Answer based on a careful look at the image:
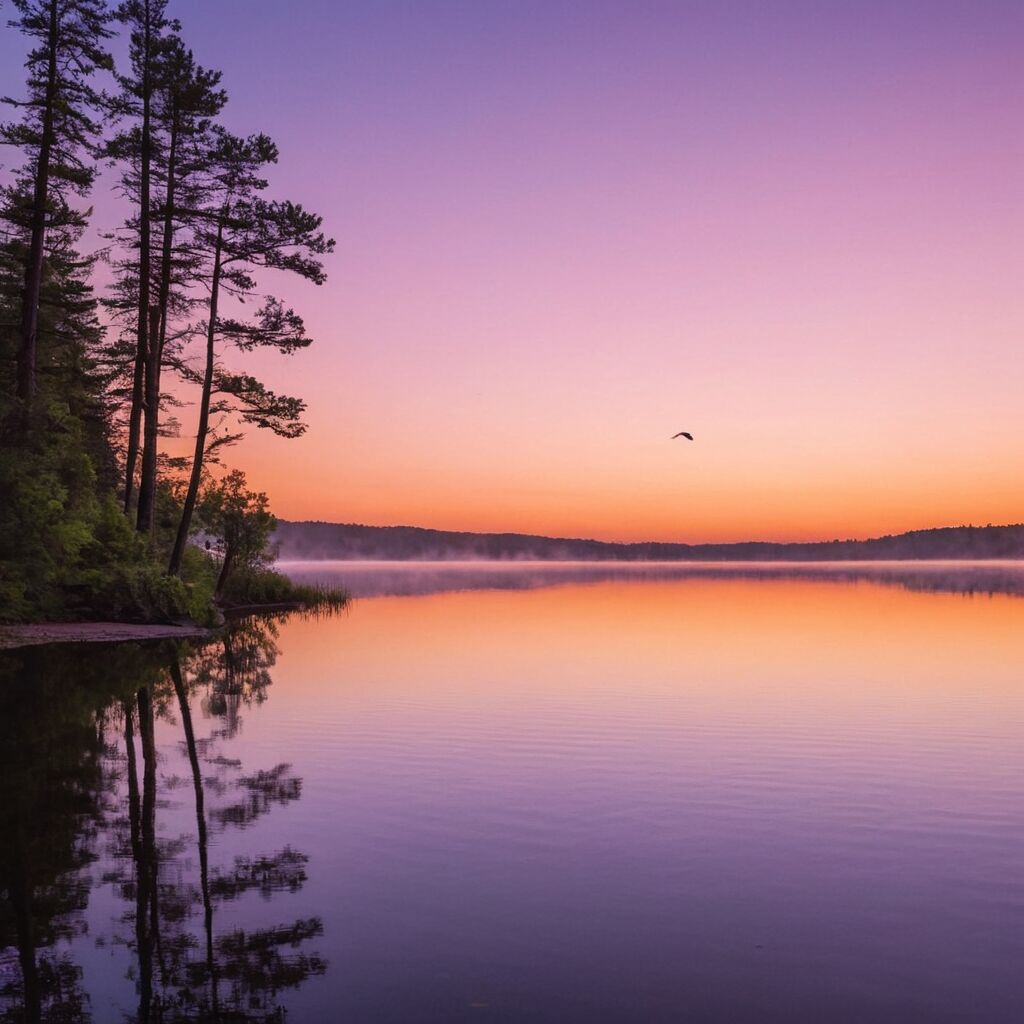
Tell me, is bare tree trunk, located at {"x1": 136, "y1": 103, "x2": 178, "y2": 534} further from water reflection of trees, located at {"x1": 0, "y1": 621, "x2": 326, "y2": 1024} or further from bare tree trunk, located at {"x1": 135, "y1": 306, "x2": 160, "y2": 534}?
water reflection of trees, located at {"x1": 0, "y1": 621, "x2": 326, "y2": 1024}

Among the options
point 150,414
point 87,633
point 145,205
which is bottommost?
point 87,633

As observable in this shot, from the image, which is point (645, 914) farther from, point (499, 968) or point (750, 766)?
point (750, 766)

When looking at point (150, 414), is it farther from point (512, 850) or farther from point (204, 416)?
point (512, 850)

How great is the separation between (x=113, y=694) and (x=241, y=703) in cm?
271

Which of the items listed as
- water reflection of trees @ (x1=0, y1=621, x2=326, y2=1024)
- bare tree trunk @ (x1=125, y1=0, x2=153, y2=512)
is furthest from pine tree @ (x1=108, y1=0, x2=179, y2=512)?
water reflection of trees @ (x1=0, y1=621, x2=326, y2=1024)

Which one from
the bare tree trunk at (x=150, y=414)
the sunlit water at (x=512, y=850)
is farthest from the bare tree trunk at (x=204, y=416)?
the sunlit water at (x=512, y=850)

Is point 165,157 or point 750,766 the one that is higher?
point 165,157

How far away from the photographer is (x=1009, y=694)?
928 inches

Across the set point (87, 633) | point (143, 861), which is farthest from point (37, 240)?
point (143, 861)

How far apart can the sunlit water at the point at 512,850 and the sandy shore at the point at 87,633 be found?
6.01m

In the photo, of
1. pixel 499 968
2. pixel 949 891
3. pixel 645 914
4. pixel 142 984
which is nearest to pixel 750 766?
pixel 949 891

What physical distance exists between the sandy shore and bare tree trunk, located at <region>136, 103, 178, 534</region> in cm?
487

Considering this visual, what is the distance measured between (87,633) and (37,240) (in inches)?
532

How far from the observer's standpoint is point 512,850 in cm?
1073
